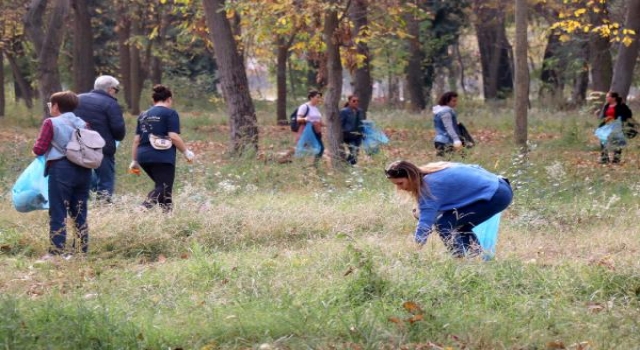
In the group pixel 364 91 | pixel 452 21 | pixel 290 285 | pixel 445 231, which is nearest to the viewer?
pixel 290 285

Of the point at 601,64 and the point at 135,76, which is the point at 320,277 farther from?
the point at 135,76

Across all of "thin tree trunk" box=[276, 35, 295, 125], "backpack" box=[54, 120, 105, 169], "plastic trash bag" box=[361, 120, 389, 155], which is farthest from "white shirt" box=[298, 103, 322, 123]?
"thin tree trunk" box=[276, 35, 295, 125]

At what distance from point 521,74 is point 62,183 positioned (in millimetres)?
8925

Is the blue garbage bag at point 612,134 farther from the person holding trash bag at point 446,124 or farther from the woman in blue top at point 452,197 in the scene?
the woman in blue top at point 452,197

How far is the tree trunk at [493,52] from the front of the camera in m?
38.8

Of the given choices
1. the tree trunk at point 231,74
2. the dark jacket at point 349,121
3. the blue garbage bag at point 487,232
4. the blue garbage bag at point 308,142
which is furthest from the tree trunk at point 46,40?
the blue garbage bag at point 487,232

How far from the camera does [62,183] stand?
9.05 metres

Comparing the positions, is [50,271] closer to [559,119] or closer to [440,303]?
[440,303]

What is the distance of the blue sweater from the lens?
7906 mm

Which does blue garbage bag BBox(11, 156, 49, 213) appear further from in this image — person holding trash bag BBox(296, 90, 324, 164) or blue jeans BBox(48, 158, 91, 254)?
person holding trash bag BBox(296, 90, 324, 164)

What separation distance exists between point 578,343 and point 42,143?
517cm

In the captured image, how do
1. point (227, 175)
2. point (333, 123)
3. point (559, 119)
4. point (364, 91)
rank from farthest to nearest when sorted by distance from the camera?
point (559, 119) → point (364, 91) → point (333, 123) → point (227, 175)

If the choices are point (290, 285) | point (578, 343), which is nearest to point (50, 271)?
point (290, 285)

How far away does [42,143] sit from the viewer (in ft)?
29.4
